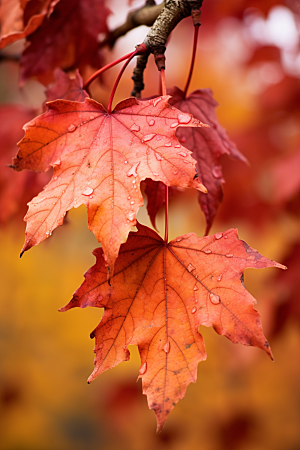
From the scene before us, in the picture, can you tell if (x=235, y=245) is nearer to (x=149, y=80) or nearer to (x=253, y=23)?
(x=253, y=23)

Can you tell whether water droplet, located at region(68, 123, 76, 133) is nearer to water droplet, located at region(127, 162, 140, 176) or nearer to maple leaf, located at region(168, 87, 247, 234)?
water droplet, located at region(127, 162, 140, 176)

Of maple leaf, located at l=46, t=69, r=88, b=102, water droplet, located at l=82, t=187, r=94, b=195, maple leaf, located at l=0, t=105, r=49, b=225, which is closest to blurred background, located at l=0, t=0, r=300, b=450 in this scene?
maple leaf, located at l=0, t=105, r=49, b=225

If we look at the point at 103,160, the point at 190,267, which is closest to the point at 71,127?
the point at 103,160

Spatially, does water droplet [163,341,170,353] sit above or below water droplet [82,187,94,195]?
below

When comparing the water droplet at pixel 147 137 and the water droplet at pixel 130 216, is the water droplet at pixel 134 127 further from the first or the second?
the water droplet at pixel 130 216

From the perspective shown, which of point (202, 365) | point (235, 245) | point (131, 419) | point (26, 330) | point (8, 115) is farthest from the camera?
point (26, 330)

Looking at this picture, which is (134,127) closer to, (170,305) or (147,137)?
(147,137)

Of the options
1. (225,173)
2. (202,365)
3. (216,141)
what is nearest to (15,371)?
(202,365)

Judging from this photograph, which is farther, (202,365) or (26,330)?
(26,330)
